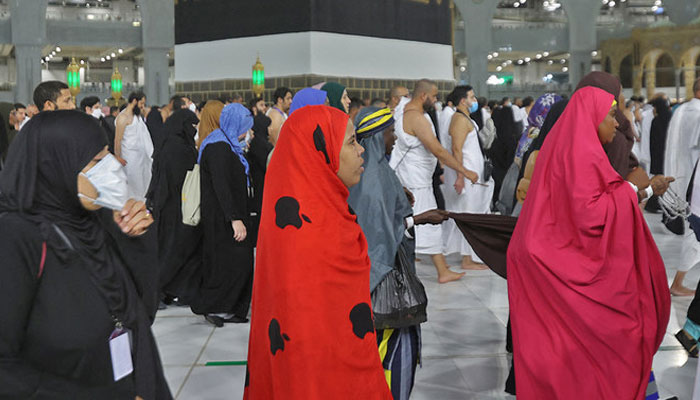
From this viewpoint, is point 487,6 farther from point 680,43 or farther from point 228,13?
point 228,13

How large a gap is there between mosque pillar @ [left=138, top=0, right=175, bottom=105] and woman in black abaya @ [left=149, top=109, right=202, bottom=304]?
1604 centimetres

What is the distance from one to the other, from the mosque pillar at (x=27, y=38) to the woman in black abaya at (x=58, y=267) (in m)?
19.4

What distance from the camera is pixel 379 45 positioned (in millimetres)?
13438

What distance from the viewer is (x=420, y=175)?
553 centimetres

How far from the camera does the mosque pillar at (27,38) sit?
19438 mm

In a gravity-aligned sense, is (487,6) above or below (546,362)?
above

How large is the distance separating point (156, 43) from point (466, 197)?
53.1 ft

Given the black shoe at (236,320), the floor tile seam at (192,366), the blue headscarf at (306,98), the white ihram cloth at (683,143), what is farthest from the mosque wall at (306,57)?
the blue headscarf at (306,98)

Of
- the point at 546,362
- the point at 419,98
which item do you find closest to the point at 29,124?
the point at 546,362

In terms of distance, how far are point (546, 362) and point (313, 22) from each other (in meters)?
10.7

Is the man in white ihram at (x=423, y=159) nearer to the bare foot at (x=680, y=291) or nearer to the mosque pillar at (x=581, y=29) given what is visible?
the bare foot at (x=680, y=291)

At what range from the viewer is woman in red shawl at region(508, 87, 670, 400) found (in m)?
2.43

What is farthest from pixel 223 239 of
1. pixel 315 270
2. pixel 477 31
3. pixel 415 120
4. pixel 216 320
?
pixel 477 31

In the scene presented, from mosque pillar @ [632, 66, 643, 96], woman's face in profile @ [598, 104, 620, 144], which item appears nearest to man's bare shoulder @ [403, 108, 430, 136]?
woman's face in profile @ [598, 104, 620, 144]
